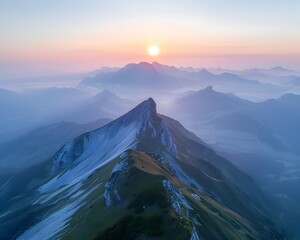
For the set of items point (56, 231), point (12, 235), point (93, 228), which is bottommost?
point (12, 235)

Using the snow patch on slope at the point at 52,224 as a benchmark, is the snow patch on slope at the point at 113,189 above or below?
above

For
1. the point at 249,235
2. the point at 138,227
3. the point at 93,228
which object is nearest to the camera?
the point at 138,227

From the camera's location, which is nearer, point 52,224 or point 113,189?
point 113,189

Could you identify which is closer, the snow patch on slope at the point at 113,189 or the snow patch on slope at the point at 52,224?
the snow patch on slope at the point at 113,189

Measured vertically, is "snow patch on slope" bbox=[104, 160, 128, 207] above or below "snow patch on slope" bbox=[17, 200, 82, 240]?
above

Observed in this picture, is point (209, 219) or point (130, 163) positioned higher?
point (130, 163)

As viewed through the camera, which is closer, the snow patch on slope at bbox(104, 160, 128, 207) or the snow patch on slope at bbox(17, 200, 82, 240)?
the snow patch on slope at bbox(104, 160, 128, 207)

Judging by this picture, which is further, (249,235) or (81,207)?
(249,235)

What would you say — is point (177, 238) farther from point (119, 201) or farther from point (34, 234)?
point (34, 234)

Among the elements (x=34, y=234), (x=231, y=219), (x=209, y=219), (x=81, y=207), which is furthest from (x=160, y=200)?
(x=34, y=234)

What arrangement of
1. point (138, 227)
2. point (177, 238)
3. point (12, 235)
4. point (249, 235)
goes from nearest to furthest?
point (177, 238) → point (138, 227) → point (249, 235) → point (12, 235)

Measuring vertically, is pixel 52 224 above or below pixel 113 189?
below
